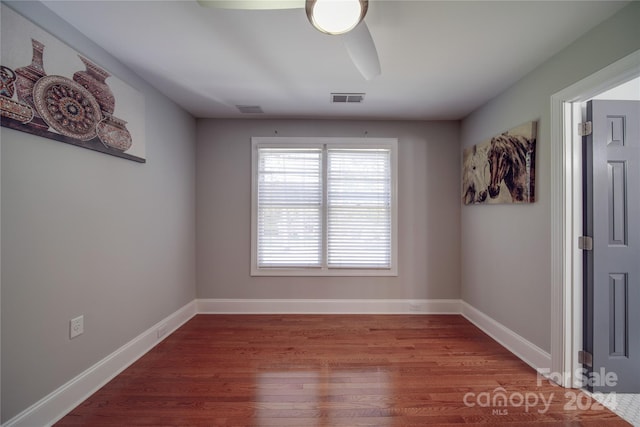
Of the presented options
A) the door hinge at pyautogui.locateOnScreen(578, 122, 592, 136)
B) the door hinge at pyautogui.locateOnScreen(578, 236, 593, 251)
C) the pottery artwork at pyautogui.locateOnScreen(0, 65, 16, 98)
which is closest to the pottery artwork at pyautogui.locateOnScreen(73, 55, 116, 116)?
the pottery artwork at pyautogui.locateOnScreen(0, 65, 16, 98)

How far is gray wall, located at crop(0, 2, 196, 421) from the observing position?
54.4 inches

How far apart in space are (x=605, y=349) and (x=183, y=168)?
4030mm

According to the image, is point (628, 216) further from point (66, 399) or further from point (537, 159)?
point (66, 399)

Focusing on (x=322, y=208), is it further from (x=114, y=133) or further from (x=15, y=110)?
(x=15, y=110)

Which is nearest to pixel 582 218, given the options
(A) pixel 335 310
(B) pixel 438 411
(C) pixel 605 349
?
(C) pixel 605 349

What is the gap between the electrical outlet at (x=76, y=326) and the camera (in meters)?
1.68

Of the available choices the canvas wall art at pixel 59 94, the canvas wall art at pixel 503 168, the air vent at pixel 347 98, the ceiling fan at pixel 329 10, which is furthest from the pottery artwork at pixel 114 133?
the canvas wall art at pixel 503 168

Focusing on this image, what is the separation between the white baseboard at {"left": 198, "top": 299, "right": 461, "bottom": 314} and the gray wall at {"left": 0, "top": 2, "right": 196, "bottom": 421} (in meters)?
0.68

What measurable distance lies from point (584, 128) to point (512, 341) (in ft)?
6.03

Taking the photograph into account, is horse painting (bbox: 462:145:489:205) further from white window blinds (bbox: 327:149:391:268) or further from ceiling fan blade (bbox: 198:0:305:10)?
ceiling fan blade (bbox: 198:0:305:10)

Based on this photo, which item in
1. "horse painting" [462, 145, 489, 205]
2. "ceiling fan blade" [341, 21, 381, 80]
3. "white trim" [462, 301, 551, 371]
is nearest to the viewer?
"ceiling fan blade" [341, 21, 381, 80]

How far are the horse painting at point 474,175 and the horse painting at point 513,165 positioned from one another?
0.10 meters

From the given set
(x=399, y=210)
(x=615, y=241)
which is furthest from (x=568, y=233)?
(x=399, y=210)

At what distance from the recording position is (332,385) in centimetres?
190
